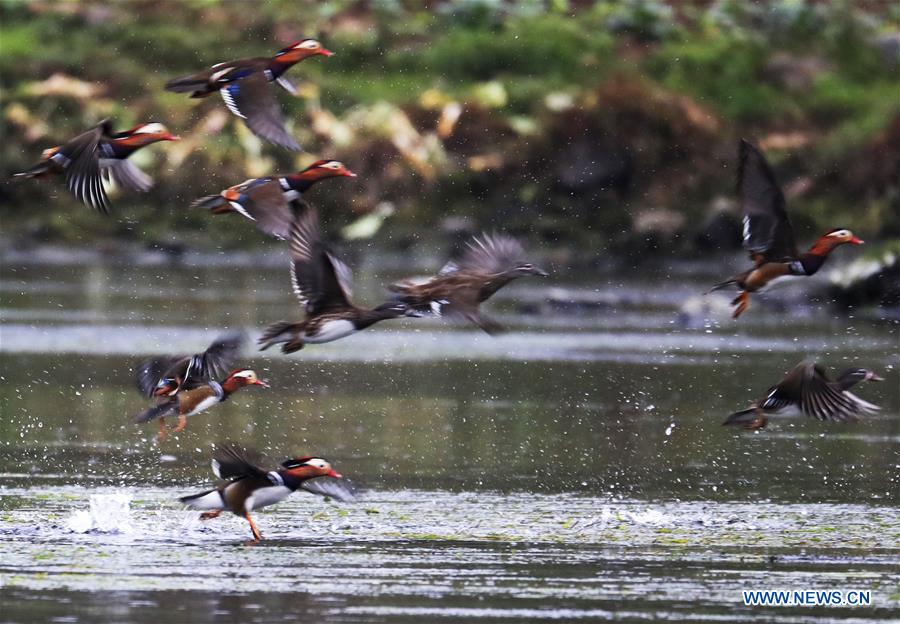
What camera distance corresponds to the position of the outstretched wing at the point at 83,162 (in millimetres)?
13336

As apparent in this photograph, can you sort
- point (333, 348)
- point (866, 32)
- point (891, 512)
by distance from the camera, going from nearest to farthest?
point (891, 512) → point (333, 348) → point (866, 32)

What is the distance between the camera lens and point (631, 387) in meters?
20.2

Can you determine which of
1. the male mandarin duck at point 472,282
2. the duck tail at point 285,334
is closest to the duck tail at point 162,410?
the duck tail at point 285,334

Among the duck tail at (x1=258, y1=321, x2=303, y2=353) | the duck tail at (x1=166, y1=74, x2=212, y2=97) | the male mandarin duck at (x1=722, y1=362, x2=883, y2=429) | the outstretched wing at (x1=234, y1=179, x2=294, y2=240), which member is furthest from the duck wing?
the male mandarin duck at (x1=722, y1=362, x2=883, y2=429)

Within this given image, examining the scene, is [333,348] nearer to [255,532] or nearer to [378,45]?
[255,532]

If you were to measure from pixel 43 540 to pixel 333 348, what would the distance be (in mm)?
10944

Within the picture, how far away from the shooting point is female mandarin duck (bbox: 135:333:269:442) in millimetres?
14086

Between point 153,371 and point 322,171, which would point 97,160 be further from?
point 153,371

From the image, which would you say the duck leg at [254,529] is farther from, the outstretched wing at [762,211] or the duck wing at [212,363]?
the outstretched wing at [762,211]

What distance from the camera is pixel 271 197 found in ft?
44.0

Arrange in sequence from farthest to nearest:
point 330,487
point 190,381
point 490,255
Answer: point 190,381, point 490,255, point 330,487

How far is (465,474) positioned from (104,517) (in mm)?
2956

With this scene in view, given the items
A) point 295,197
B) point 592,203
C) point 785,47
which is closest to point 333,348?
point 295,197

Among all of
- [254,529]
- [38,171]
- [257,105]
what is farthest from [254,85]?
[254,529]
